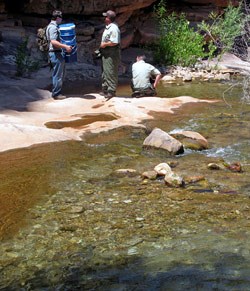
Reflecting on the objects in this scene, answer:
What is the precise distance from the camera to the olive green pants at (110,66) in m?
9.59

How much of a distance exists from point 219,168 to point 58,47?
4.55 meters

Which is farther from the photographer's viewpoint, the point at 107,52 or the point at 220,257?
the point at 107,52

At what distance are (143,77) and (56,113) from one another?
7.23ft

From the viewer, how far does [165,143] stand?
21.2ft

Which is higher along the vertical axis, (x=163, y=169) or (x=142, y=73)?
(x=142, y=73)

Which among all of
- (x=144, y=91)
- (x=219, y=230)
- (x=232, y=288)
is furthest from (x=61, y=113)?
(x=232, y=288)

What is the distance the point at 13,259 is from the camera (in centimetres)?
361

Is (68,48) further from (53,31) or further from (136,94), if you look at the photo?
(136,94)

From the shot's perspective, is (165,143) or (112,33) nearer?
(165,143)

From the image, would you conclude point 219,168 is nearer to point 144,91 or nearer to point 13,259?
point 13,259

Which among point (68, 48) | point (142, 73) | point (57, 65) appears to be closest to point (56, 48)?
point (68, 48)

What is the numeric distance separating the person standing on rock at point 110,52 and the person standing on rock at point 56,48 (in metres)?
0.76

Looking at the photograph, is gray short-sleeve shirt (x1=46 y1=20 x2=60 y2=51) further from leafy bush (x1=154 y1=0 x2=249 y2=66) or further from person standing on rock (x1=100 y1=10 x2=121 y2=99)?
leafy bush (x1=154 y1=0 x2=249 y2=66)

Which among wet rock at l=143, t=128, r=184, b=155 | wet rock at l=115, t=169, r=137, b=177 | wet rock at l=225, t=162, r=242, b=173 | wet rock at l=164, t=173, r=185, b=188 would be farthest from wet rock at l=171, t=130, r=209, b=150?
wet rock at l=164, t=173, r=185, b=188
